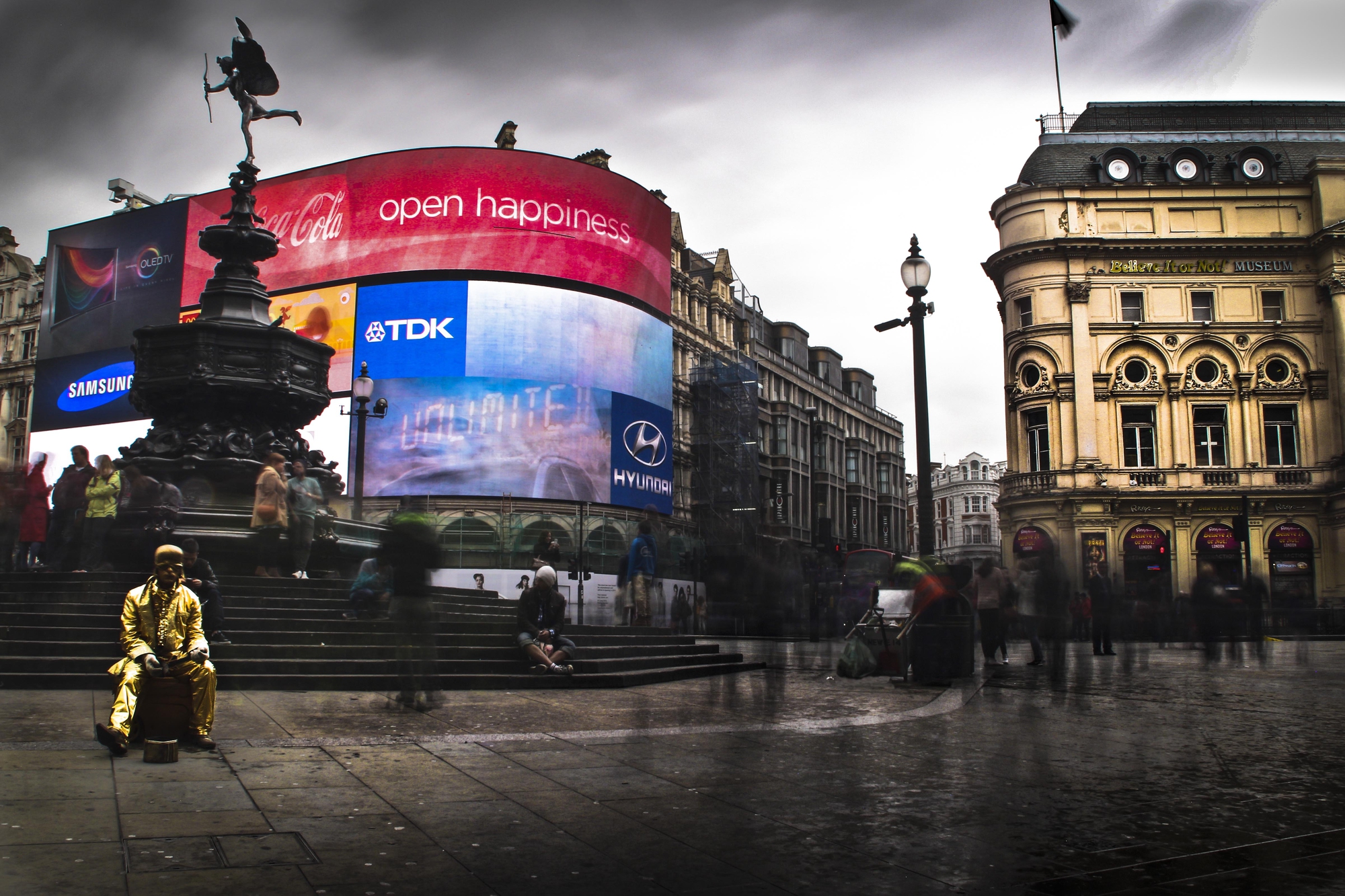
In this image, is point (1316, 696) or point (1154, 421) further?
point (1154, 421)

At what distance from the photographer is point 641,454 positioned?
46.8 m

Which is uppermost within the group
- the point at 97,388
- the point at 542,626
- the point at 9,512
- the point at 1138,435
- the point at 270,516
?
the point at 97,388

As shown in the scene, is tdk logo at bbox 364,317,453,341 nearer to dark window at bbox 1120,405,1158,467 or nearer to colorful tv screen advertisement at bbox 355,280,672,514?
colorful tv screen advertisement at bbox 355,280,672,514

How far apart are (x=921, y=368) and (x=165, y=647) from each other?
9.25 metres

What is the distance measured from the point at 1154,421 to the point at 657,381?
68.9 feet

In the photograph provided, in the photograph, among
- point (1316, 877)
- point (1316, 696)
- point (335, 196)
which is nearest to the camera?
point (1316, 877)

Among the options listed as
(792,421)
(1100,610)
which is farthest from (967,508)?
(1100,610)

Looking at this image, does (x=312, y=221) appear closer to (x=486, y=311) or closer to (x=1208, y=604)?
(x=486, y=311)

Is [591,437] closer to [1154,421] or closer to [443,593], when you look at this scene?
[1154,421]

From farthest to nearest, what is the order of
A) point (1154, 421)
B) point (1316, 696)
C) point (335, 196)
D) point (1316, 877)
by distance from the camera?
point (335, 196), point (1154, 421), point (1316, 696), point (1316, 877)

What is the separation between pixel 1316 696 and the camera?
36.5ft

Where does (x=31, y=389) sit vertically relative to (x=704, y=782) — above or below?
above

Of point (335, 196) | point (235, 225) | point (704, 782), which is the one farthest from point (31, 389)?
point (704, 782)

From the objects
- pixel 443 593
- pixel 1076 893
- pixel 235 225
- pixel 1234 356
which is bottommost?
pixel 1076 893
